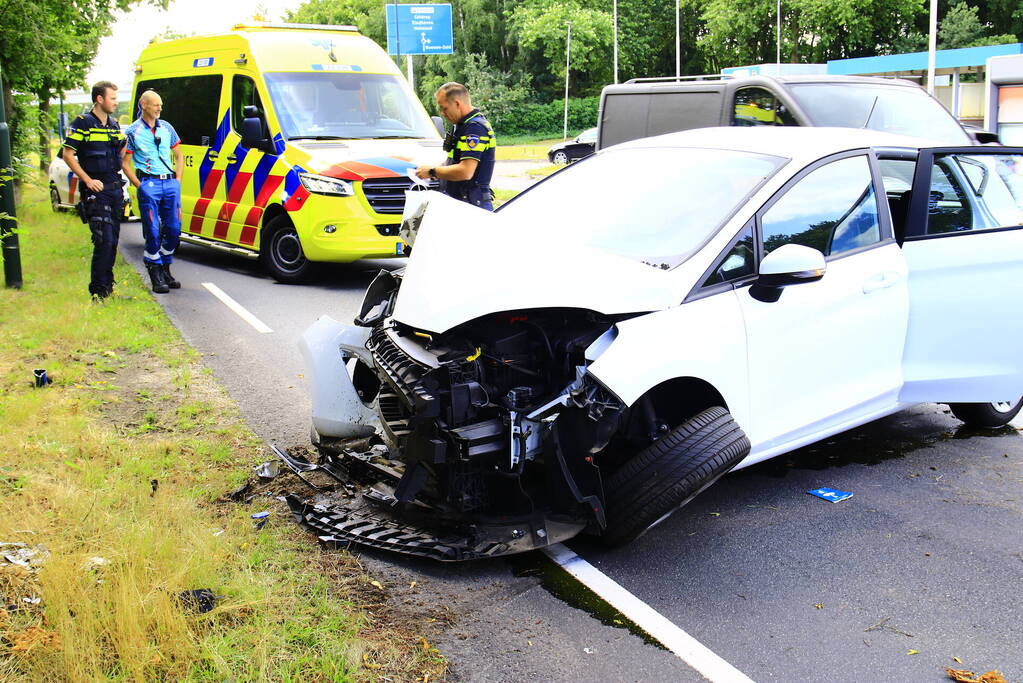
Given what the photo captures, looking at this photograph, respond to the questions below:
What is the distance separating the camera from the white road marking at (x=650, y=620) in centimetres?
318

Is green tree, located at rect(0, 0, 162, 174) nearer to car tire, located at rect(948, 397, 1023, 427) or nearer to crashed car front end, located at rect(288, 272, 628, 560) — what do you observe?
crashed car front end, located at rect(288, 272, 628, 560)

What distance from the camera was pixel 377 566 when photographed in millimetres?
3906

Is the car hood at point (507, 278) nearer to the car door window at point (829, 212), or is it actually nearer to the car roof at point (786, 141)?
the car door window at point (829, 212)

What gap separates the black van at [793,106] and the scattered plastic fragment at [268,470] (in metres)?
5.67

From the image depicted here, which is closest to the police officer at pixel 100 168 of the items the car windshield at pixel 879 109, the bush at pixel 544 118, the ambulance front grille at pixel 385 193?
the ambulance front grille at pixel 385 193

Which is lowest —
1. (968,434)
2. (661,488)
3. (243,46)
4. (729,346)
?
(968,434)

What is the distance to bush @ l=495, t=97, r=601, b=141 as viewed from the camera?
64625 mm

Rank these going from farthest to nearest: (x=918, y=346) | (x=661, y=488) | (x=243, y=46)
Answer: (x=243, y=46) < (x=918, y=346) < (x=661, y=488)

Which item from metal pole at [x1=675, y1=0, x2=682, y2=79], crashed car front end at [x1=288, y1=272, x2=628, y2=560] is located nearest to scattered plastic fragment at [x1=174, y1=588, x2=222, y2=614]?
crashed car front end at [x1=288, y1=272, x2=628, y2=560]

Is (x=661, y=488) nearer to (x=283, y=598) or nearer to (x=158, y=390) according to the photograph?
(x=283, y=598)

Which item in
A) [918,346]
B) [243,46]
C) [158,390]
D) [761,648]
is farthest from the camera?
[243,46]

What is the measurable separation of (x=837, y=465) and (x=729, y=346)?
1.48 m

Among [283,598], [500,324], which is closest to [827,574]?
[500,324]

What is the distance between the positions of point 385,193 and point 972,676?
7.80 m
